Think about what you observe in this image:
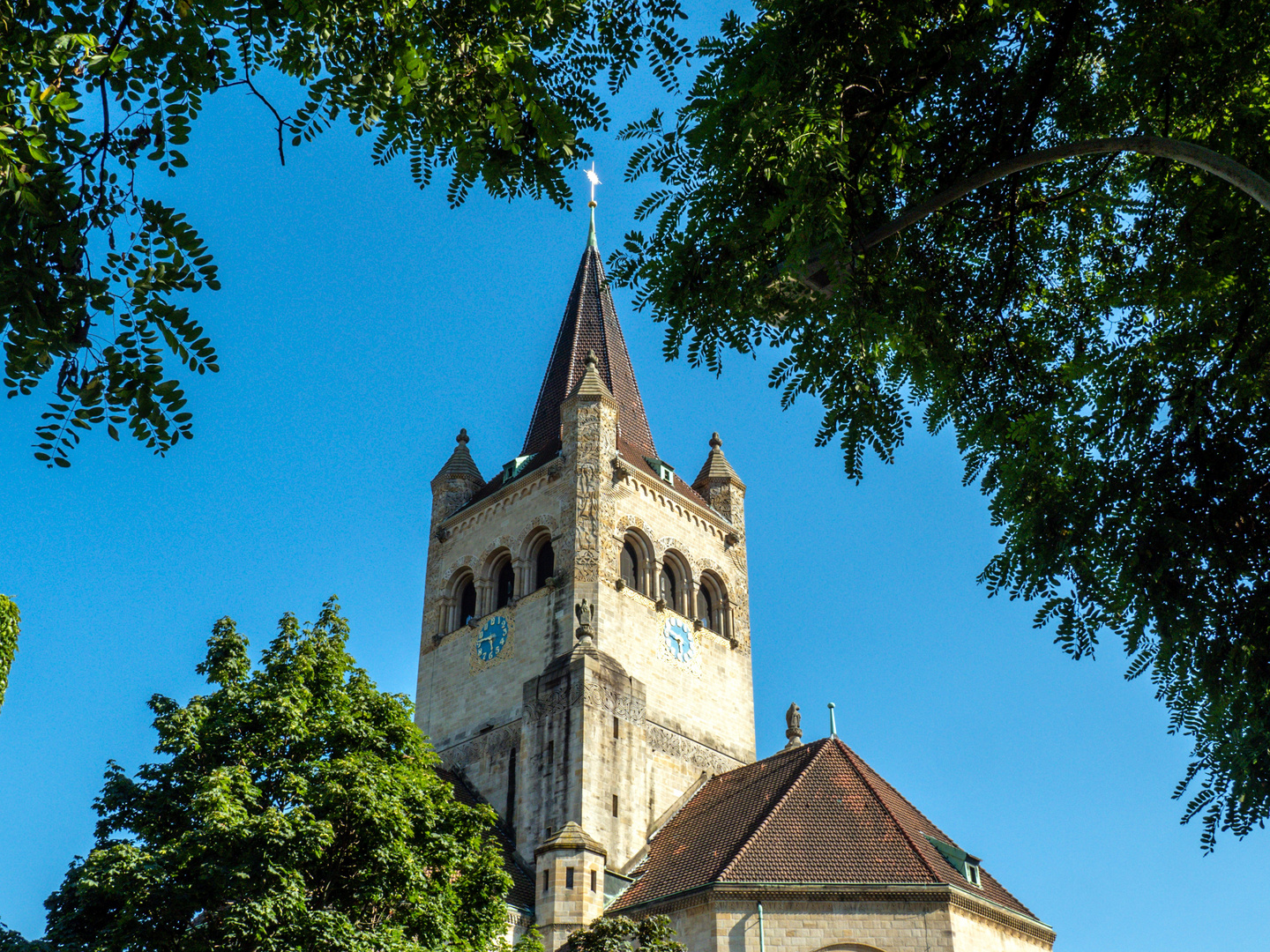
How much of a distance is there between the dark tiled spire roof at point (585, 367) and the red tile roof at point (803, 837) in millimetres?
14318

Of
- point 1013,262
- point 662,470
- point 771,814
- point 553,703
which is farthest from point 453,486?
point 1013,262

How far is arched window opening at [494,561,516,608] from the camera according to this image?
34.7 metres

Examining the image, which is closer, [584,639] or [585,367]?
[584,639]

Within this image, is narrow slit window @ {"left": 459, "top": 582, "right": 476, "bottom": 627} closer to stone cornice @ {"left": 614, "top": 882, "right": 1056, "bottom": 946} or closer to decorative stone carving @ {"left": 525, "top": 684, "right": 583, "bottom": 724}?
decorative stone carving @ {"left": 525, "top": 684, "right": 583, "bottom": 724}

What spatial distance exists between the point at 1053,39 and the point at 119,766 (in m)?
15.1

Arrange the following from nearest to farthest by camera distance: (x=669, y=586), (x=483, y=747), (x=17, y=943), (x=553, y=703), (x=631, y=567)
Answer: (x=17, y=943)
(x=553, y=703)
(x=483, y=747)
(x=631, y=567)
(x=669, y=586)

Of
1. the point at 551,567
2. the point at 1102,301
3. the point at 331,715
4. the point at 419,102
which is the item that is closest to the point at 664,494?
the point at 551,567

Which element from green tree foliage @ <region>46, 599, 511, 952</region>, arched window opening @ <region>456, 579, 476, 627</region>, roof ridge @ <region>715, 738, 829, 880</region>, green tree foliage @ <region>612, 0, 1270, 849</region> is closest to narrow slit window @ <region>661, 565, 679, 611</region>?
Result: arched window opening @ <region>456, 579, 476, 627</region>

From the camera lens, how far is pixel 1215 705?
7.16 metres

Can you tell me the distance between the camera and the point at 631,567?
34.2 m

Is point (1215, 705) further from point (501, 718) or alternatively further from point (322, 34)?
point (501, 718)

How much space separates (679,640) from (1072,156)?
2737 centimetres

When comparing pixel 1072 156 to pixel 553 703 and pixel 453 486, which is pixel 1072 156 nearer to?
pixel 553 703

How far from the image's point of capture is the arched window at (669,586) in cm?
3442
